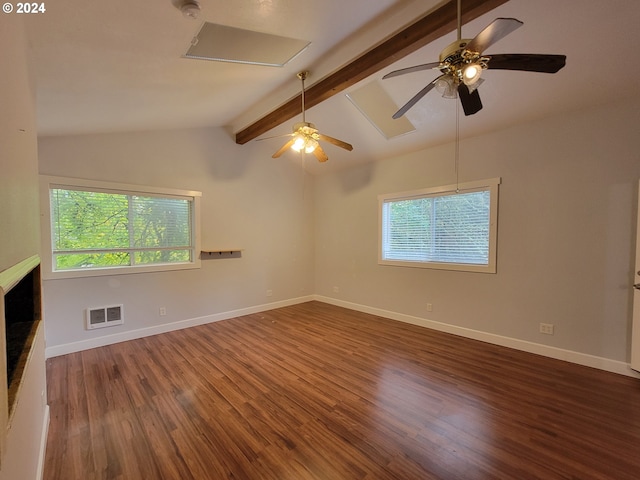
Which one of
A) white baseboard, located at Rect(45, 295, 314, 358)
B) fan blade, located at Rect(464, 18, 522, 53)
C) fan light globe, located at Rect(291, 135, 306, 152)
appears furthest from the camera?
white baseboard, located at Rect(45, 295, 314, 358)

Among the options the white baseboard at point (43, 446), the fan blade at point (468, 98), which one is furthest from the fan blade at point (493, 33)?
the white baseboard at point (43, 446)

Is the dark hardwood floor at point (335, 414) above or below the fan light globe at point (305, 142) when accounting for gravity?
below

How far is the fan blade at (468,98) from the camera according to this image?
6.01 feet

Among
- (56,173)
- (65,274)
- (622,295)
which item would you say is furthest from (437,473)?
(56,173)

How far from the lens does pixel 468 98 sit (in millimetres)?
1908

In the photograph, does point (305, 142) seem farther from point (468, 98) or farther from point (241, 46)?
point (468, 98)

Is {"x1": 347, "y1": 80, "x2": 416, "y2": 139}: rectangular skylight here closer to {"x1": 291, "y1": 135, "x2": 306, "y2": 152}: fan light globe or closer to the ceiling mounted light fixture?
{"x1": 291, "y1": 135, "x2": 306, "y2": 152}: fan light globe

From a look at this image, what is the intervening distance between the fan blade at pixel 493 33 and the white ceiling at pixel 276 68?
858 mm

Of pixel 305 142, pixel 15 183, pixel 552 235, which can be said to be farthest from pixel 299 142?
pixel 552 235

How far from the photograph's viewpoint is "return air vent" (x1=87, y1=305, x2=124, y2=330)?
139 inches

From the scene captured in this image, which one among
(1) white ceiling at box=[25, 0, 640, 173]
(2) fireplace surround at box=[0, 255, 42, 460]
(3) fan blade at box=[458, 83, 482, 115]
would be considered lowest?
(2) fireplace surround at box=[0, 255, 42, 460]

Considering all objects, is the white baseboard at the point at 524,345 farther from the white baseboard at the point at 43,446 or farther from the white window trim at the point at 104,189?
the white baseboard at the point at 43,446

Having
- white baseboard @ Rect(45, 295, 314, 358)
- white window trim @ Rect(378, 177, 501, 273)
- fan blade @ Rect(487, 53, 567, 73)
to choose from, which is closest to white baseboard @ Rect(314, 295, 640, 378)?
white window trim @ Rect(378, 177, 501, 273)

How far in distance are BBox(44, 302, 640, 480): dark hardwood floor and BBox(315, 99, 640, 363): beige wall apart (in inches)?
16.5
